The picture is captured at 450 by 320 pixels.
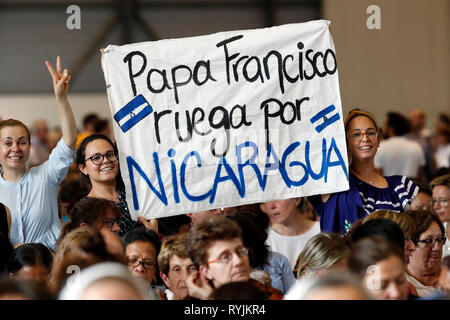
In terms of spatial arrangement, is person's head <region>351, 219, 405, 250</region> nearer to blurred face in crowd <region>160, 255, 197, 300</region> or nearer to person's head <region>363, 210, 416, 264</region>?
person's head <region>363, 210, 416, 264</region>

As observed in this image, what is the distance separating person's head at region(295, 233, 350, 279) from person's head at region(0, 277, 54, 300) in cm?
149

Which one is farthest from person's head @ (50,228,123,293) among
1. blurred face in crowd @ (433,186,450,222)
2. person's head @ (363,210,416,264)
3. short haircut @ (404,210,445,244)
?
blurred face in crowd @ (433,186,450,222)

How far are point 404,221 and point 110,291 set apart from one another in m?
2.29

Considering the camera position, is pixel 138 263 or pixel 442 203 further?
pixel 442 203

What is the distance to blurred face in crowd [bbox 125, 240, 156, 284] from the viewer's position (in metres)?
3.79

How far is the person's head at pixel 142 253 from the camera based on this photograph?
3.79 metres

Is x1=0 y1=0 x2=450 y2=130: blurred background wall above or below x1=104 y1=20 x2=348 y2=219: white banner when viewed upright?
above

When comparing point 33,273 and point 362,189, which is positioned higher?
point 362,189

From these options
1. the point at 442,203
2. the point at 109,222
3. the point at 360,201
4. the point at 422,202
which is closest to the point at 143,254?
the point at 109,222

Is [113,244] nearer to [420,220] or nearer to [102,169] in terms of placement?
[102,169]

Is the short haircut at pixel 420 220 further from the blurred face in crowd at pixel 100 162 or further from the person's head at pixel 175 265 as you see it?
the blurred face in crowd at pixel 100 162

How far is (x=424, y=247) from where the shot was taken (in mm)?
4273

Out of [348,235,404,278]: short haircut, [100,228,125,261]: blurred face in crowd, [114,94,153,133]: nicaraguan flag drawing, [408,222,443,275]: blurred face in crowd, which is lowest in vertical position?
[408,222,443,275]: blurred face in crowd
